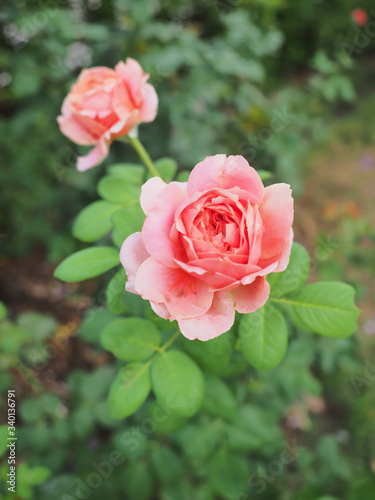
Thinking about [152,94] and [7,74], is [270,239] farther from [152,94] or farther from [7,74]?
[7,74]

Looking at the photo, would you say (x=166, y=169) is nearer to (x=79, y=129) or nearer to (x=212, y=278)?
(x=79, y=129)

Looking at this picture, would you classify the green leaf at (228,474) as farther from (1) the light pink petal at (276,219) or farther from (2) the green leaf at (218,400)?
(1) the light pink petal at (276,219)

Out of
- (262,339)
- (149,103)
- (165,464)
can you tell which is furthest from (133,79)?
(165,464)

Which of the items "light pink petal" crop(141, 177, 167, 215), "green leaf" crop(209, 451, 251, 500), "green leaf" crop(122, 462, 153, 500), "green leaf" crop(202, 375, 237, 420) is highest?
"light pink petal" crop(141, 177, 167, 215)

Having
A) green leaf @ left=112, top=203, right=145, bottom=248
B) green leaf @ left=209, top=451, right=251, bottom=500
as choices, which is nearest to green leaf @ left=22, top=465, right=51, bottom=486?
green leaf @ left=209, top=451, right=251, bottom=500

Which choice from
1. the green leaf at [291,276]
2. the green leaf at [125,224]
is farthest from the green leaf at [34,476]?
the green leaf at [291,276]

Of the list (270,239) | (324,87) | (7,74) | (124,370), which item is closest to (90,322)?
(124,370)

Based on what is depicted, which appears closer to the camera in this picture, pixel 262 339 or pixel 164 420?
pixel 262 339

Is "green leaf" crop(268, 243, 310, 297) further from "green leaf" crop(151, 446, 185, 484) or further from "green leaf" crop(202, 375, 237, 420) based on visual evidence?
"green leaf" crop(151, 446, 185, 484)
